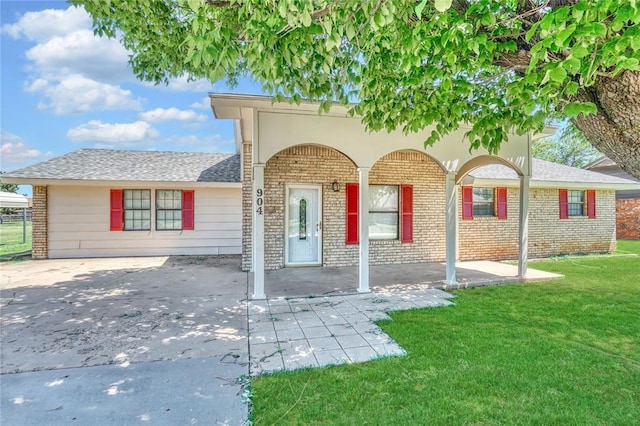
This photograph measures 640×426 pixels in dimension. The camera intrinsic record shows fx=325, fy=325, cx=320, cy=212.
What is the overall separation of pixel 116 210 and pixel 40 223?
6.99 feet

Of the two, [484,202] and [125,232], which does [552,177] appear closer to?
[484,202]

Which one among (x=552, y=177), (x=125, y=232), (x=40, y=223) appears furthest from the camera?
(x=552, y=177)

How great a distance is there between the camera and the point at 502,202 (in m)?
10.6

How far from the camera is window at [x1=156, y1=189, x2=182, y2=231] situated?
11266mm

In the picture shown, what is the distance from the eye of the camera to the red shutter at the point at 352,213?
898 cm

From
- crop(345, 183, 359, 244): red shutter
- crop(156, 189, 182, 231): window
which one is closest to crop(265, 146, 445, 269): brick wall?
crop(345, 183, 359, 244): red shutter

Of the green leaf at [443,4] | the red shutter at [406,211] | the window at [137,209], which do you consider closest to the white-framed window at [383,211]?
the red shutter at [406,211]

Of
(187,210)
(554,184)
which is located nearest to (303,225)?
(187,210)

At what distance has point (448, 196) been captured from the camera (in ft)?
22.8

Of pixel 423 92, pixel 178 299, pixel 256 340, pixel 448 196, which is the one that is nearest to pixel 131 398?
pixel 256 340

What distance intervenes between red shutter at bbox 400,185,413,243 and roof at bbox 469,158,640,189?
2.16 metres

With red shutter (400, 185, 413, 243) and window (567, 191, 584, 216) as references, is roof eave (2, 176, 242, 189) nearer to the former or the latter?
red shutter (400, 185, 413, 243)

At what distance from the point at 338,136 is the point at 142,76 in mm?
4039

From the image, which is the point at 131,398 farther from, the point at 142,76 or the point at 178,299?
the point at 142,76
